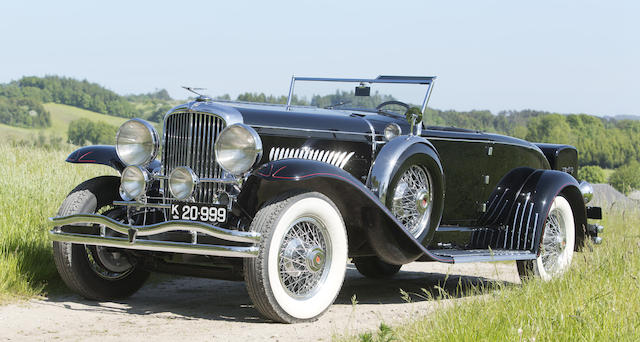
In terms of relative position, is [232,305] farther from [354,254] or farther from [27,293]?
[27,293]

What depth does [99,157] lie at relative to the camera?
5.86 meters

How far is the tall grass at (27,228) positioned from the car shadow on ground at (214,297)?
301mm

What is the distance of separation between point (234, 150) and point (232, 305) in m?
1.37

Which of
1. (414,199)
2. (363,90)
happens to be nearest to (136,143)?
(414,199)

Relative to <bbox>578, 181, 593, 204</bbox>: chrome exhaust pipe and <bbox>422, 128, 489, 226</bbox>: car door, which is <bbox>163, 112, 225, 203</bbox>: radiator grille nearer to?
<bbox>422, 128, 489, 226</bbox>: car door

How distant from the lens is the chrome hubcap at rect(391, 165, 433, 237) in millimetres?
5730

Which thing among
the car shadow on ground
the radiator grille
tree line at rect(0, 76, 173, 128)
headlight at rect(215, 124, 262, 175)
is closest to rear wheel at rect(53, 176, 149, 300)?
the car shadow on ground

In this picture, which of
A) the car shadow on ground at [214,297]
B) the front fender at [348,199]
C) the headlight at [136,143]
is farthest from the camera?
the headlight at [136,143]

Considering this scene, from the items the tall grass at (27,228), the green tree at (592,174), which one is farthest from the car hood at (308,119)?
the green tree at (592,174)

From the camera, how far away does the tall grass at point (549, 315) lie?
345cm

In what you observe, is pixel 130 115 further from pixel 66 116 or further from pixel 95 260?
pixel 95 260

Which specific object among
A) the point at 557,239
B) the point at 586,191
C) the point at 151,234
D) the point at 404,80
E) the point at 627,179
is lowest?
the point at 627,179

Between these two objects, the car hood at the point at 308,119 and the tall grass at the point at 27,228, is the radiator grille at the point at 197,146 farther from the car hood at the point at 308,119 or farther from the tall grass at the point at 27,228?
the tall grass at the point at 27,228

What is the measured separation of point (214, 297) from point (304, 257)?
4.67 feet
